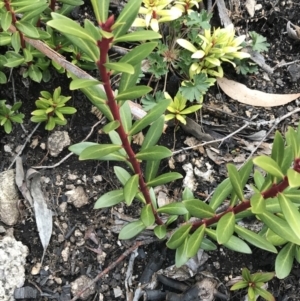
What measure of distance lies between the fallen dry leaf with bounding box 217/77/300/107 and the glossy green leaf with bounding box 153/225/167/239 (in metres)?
1.07

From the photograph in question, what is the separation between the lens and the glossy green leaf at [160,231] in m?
2.48

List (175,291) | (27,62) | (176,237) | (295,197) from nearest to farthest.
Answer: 1. (295,197)
2. (176,237)
3. (175,291)
4. (27,62)

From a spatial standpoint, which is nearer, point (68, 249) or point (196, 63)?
point (68, 249)

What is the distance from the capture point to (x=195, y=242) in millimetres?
2260

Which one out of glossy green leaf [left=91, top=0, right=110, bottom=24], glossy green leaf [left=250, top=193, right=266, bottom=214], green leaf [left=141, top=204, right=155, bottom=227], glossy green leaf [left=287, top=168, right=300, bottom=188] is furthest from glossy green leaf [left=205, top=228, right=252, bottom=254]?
glossy green leaf [left=91, top=0, right=110, bottom=24]

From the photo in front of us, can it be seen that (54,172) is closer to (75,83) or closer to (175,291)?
(175,291)

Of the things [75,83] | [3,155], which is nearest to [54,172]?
[3,155]

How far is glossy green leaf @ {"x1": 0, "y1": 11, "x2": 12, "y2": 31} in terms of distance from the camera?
2.46 metres

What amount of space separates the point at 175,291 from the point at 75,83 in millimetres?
1462

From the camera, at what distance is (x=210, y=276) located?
2.71 m

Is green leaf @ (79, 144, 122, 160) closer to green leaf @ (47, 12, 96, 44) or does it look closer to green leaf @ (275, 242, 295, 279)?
green leaf @ (47, 12, 96, 44)

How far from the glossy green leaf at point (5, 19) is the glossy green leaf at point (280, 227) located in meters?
1.48

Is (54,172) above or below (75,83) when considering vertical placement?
below

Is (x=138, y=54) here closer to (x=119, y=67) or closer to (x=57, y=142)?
(x=119, y=67)
